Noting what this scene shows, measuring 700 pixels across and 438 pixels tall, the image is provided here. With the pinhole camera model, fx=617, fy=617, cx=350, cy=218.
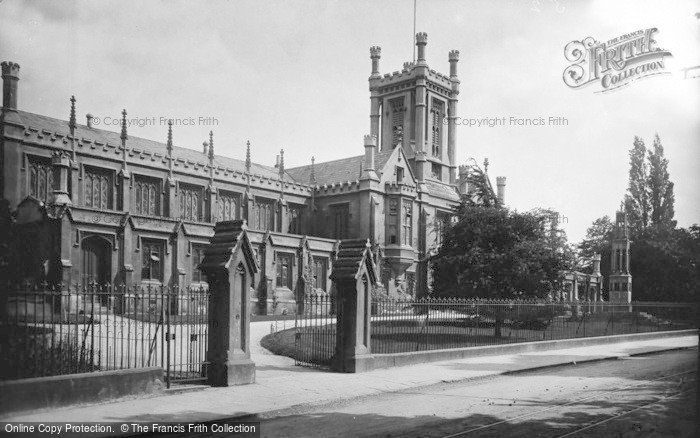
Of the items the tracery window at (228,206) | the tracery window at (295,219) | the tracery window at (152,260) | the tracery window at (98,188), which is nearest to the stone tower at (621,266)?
the tracery window at (295,219)

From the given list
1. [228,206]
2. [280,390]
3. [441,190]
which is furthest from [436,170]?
[280,390]

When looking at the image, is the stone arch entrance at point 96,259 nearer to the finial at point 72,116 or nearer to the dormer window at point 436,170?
the finial at point 72,116

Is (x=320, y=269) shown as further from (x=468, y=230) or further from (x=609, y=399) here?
(x=609, y=399)

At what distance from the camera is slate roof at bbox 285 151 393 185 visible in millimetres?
51000

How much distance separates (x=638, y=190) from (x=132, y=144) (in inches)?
1831

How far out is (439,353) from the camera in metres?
18.1

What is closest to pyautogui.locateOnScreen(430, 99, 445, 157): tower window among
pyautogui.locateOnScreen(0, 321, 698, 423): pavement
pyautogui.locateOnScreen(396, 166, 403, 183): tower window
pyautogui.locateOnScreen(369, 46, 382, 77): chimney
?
pyautogui.locateOnScreen(369, 46, 382, 77): chimney

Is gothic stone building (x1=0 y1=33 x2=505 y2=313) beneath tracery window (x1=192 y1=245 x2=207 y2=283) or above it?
above

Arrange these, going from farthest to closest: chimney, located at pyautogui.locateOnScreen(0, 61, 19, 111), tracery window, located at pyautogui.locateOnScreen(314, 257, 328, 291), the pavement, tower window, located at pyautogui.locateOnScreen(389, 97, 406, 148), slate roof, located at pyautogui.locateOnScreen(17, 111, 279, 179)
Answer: tower window, located at pyautogui.locateOnScreen(389, 97, 406, 148), tracery window, located at pyautogui.locateOnScreen(314, 257, 328, 291), slate roof, located at pyautogui.locateOnScreen(17, 111, 279, 179), chimney, located at pyautogui.locateOnScreen(0, 61, 19, 111), the pavement

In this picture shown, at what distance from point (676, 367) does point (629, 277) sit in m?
46.0

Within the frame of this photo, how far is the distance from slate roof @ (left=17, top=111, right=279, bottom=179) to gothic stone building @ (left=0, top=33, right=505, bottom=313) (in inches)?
5.6

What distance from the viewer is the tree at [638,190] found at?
2345 inches

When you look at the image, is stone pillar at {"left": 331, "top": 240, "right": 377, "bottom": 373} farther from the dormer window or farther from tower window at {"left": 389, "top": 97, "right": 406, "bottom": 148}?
tower window at {"left": 389, "top": 97, "right": 406, "bottom": 148}

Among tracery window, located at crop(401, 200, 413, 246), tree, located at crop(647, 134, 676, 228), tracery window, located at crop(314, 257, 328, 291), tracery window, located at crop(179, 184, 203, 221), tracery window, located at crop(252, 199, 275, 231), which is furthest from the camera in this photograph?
tree, located at crop(647, 134, 676, 228)
